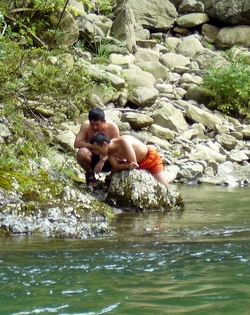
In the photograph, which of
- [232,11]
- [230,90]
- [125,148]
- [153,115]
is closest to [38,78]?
[125,148]

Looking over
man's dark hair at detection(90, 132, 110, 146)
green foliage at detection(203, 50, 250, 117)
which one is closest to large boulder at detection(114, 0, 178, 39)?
green foliage at detection(203, 50, 250, 117)

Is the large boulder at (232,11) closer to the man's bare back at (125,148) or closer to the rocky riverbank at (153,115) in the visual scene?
the rocky riverbank at (153,115)

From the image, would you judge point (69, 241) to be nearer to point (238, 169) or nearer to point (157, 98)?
point (238, 169)

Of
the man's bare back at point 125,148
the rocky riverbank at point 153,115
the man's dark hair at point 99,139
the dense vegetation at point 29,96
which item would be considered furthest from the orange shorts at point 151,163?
the dense vegetation at point 29,96

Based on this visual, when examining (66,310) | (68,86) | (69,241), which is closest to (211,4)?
(68,86)

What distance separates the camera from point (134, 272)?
363 cm

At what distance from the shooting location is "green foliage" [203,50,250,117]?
52.3ft

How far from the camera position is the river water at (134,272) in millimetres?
2893

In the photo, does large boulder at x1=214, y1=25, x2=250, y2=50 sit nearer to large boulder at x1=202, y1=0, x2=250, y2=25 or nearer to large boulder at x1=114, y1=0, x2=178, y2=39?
large boulder at x1=202, y1=0, x2=250, y2=25

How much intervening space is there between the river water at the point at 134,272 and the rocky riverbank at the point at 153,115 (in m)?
0.60

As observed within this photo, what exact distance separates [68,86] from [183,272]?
167 inches

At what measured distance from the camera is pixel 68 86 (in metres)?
7.38

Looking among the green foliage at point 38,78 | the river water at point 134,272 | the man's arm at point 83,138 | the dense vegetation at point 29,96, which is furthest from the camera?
the man's arm at point 83,138

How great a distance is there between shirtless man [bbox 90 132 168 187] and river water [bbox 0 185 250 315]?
122 centimetres
